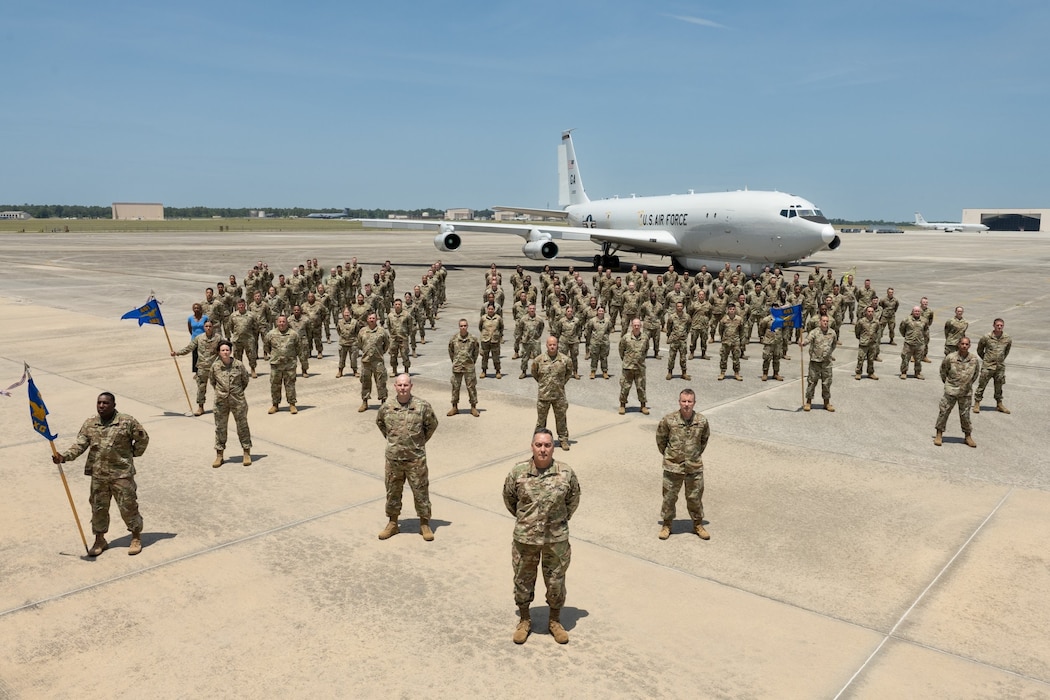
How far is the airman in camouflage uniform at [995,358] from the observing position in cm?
1343

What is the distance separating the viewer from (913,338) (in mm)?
16125

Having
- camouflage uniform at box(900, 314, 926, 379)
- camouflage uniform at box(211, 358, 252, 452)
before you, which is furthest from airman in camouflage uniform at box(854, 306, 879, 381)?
camouflage uniform at box(211, 358, 252, 452)

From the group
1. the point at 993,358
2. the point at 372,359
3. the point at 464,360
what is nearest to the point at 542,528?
the point at 464,360

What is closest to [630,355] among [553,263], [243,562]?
[243,562]

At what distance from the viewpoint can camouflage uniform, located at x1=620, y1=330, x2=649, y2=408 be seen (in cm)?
1310

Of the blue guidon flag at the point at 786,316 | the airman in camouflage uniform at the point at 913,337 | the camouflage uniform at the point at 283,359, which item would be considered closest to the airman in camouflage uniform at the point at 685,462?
the camouflage uniform at the point at 283,359

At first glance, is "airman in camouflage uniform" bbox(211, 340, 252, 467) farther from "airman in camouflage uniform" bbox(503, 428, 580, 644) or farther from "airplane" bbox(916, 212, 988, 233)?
"airplane" bbox(916, 212, 988, 233)

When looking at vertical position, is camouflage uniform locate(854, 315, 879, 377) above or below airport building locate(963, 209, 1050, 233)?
below

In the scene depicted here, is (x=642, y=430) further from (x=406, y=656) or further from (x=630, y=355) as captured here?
(x=406, y=656)

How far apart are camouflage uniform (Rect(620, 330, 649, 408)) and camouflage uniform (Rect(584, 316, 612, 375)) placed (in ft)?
8.11

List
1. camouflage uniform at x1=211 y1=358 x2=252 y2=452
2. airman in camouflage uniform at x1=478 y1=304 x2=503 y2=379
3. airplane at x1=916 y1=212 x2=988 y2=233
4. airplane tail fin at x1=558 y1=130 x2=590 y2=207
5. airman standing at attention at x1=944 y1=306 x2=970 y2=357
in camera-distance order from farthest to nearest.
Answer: airplane at x1=916 y1=212 x2=988 y2=233 → airplane tail fin at x1=558 y1=130 x2=590 y2=207 → airman in camouflage uniform at x1=478 y1=304 x2=503 y2=379 → airman standing at attention at x1=944 y1=306 x2=970 y2=357 → camouflage uniform at x1=211 y1=358 x2=252 y2=452

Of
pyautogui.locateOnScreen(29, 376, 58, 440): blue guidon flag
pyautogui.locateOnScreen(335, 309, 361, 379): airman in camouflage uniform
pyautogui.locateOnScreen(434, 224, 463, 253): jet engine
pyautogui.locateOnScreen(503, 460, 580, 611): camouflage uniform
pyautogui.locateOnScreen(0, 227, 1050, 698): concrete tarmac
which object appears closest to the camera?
pyautogui.locateOnScreen(0, 227, 1050, 698): concrete tarmac

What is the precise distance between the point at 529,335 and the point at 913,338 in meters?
8.34

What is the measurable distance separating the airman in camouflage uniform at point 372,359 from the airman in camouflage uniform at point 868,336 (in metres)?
10.0
